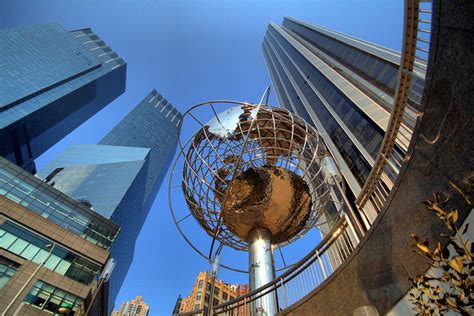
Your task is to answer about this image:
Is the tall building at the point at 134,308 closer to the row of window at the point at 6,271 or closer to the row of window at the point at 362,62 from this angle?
the row of window at the point at 6,271

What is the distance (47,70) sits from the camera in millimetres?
84812

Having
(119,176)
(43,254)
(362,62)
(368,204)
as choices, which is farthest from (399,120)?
(119,176)

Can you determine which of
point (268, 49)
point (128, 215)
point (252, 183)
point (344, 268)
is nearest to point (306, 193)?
point (252, 183)

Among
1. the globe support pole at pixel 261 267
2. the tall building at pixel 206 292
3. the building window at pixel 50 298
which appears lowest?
the globe support pole at pixel 261 267

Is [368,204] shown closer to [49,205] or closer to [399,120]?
[399,120]

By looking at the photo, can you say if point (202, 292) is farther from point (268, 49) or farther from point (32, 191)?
point (268, 49)

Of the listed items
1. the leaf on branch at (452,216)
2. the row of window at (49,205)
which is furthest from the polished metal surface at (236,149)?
the row of window at (49,205)

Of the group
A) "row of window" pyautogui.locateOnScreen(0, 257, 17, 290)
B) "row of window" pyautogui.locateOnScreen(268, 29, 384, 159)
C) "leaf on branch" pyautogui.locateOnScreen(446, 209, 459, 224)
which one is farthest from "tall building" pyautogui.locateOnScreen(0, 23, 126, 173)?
"leaf on branch" pyautogui.locateOnScreen(446, 209, 459, 224)

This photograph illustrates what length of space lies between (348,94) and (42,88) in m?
88.9

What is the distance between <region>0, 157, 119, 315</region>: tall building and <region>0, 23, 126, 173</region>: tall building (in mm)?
43878

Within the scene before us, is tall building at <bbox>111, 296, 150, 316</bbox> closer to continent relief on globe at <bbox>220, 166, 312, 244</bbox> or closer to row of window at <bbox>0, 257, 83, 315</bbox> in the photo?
row of window at <bbox>0, 257, 83, 315</bbox>

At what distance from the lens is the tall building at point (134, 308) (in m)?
124

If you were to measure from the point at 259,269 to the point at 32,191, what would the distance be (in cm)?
3918

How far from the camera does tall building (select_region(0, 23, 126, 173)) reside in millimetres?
68812
